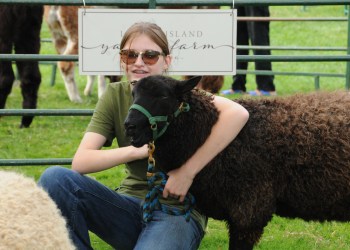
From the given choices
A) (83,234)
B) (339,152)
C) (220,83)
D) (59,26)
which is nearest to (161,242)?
(83,234)

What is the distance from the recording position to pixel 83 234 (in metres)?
3.16

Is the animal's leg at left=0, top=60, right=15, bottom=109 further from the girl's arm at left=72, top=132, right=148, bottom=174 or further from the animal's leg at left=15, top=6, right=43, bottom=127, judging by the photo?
the girl's arm at left=72, top=132, right=148, bottom=174

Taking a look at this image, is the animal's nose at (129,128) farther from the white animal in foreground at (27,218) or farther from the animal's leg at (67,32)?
the animal's leg at (67,32)

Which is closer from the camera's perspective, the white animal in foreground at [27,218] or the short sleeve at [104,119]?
the white animal in foreground at [27,218]

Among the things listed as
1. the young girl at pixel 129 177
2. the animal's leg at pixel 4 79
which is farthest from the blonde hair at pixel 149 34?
the animal's leg at pixel 4 79

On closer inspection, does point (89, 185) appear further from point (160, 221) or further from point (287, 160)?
point (287, 160)

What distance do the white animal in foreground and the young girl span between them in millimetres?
573

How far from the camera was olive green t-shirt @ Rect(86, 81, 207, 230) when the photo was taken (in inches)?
131

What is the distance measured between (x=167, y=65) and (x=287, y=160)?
70cm

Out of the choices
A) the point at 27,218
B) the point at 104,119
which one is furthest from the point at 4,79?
the point at 27,218

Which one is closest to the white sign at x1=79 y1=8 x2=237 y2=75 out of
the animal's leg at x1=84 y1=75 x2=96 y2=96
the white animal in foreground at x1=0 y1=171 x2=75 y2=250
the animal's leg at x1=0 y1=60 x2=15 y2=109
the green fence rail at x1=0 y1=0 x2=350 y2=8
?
the green fence rail at x1=0 y1=0 x2=350 y2=8

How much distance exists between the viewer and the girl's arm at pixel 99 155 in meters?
3.14

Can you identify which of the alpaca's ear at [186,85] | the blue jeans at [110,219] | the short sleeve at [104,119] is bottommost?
the blue jeans at [110,219]

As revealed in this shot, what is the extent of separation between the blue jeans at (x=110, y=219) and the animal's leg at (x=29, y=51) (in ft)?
14.0
